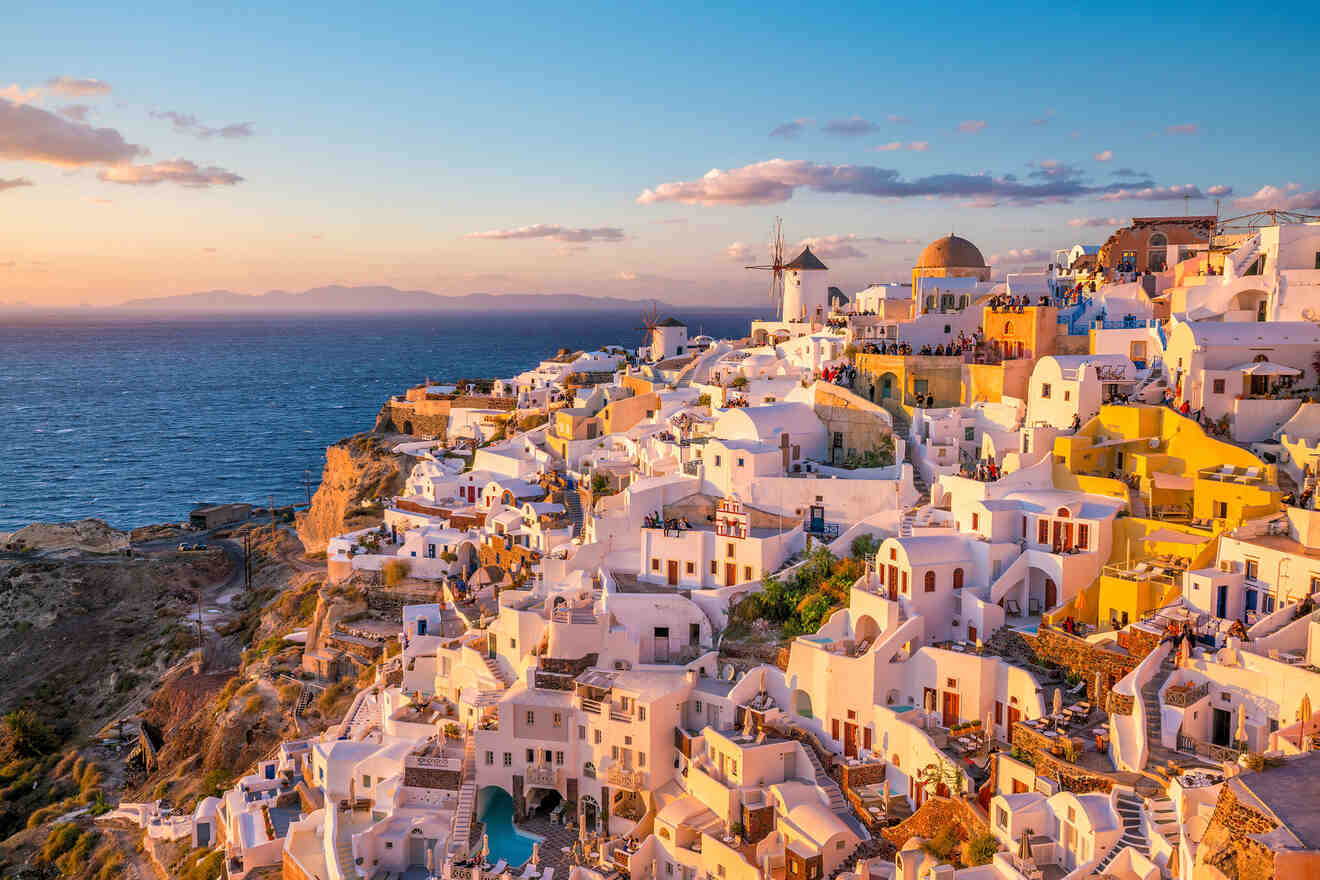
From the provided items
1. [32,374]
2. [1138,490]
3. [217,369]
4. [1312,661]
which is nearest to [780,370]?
[1138,490]

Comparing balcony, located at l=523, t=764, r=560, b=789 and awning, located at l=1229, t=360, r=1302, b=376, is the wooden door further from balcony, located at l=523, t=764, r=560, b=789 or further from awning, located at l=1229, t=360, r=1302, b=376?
awning, located at l=1229, t=360, r=1302, b=376

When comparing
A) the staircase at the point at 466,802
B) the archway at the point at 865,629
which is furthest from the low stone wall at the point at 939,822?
the staircase at the point at 466,802

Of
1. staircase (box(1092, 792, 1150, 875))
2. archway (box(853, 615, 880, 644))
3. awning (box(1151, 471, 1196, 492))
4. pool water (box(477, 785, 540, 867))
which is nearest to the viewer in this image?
staircase (box(1092, 792, 1150, 875))

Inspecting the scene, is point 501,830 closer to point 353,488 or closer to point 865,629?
point 865,629

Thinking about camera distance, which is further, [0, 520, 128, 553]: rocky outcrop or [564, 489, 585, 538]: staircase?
[0, 520, 128, 553]: rocky outcrop

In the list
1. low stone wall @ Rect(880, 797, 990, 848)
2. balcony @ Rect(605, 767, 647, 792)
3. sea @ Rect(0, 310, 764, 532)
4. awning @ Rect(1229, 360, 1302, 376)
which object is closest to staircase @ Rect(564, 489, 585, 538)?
balcony @ Rect(605, 767, 647, 792)

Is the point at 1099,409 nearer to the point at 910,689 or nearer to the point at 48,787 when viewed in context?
the point at 910,689

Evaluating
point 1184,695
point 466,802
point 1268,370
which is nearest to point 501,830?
point 466,802

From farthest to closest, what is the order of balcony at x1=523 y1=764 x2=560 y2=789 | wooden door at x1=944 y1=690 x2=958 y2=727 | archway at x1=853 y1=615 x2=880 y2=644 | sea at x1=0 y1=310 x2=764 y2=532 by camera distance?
sea at x1=0 y1=310 x2=764 y2=532 < balcony at x1=523 y1=764 x2=560 y2=789 < archway at x1=853 y1=615 x2=880 y2=644 < wooden door at x1=944 y1=690 x2=958 y2=727
